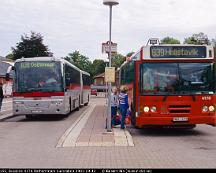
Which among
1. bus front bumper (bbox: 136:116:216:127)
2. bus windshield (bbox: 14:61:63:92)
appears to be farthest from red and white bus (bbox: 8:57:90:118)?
bus front bumper (bbox: 136:116:216:127)

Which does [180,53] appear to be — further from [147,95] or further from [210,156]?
[210,156]

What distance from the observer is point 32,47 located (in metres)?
89.6

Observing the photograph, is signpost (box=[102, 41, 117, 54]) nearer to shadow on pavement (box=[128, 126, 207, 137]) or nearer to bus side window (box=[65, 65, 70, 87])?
shadow on pavement (box=[128, 126, 207, 137])

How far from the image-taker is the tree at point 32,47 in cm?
8950

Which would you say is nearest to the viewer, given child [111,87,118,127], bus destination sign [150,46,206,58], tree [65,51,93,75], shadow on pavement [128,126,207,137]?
bus destination sign [150,46,206,58]

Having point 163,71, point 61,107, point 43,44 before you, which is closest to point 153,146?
point 163,71

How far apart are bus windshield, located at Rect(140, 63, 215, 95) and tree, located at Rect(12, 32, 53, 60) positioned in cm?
7287

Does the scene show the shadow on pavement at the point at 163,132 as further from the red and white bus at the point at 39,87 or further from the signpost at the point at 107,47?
the red and white bus at the point at 39,87

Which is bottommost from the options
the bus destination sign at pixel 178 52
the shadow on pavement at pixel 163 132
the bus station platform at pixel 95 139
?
the shadow on pavement at pixel 163 132

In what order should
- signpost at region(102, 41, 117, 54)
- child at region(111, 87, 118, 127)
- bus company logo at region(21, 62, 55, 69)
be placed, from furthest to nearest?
1. bus company logo at region(21, 62, 55, 69)
2. child at region(111, 87, 118, 127)
3. signpost at region(102, 41, 117, 54)

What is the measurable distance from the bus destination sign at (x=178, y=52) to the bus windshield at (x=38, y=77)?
8.40 m

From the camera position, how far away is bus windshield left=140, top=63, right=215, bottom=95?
17.0m

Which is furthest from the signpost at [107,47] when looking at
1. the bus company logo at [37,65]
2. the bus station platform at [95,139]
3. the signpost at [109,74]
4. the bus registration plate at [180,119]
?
the bus company logo at [37,65]

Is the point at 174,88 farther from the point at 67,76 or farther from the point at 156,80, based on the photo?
the point at 67,76
